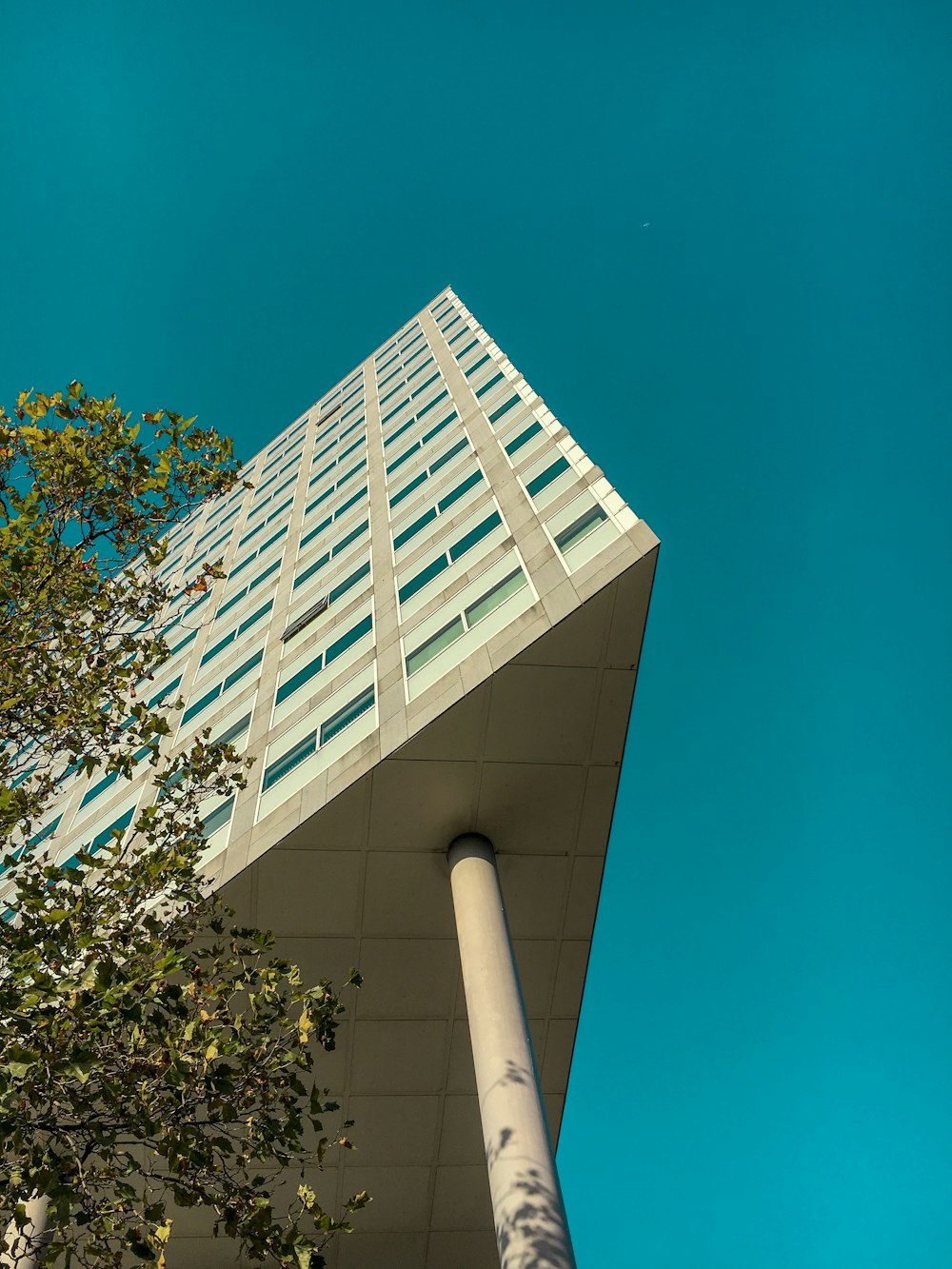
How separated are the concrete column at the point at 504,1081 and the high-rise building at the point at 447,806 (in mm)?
30

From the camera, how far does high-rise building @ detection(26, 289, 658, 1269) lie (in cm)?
1348

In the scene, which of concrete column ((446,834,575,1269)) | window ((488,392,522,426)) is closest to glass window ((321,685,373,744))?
concrete column ((446,834,575,1269))

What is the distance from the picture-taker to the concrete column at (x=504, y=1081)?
984cm

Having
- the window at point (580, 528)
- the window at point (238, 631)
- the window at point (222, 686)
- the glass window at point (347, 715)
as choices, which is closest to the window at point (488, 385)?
the window at point (238, 631)

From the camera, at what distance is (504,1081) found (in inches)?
451

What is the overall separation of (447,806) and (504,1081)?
4253 millimetres

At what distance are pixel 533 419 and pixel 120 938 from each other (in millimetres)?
15546

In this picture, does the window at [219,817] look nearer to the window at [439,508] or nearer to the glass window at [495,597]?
the glass window at [495,597]

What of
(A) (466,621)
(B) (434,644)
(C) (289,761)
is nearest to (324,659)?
(C) (289,761)

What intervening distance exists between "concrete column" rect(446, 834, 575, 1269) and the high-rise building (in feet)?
0.10

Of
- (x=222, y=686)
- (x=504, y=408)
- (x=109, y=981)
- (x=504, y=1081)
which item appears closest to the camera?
(x=109, y=981)

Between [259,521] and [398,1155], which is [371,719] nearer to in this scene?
[398,1155]

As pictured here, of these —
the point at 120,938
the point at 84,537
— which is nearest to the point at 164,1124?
the point at 120,938

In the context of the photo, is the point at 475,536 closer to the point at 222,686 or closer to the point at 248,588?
the point at 222,686
